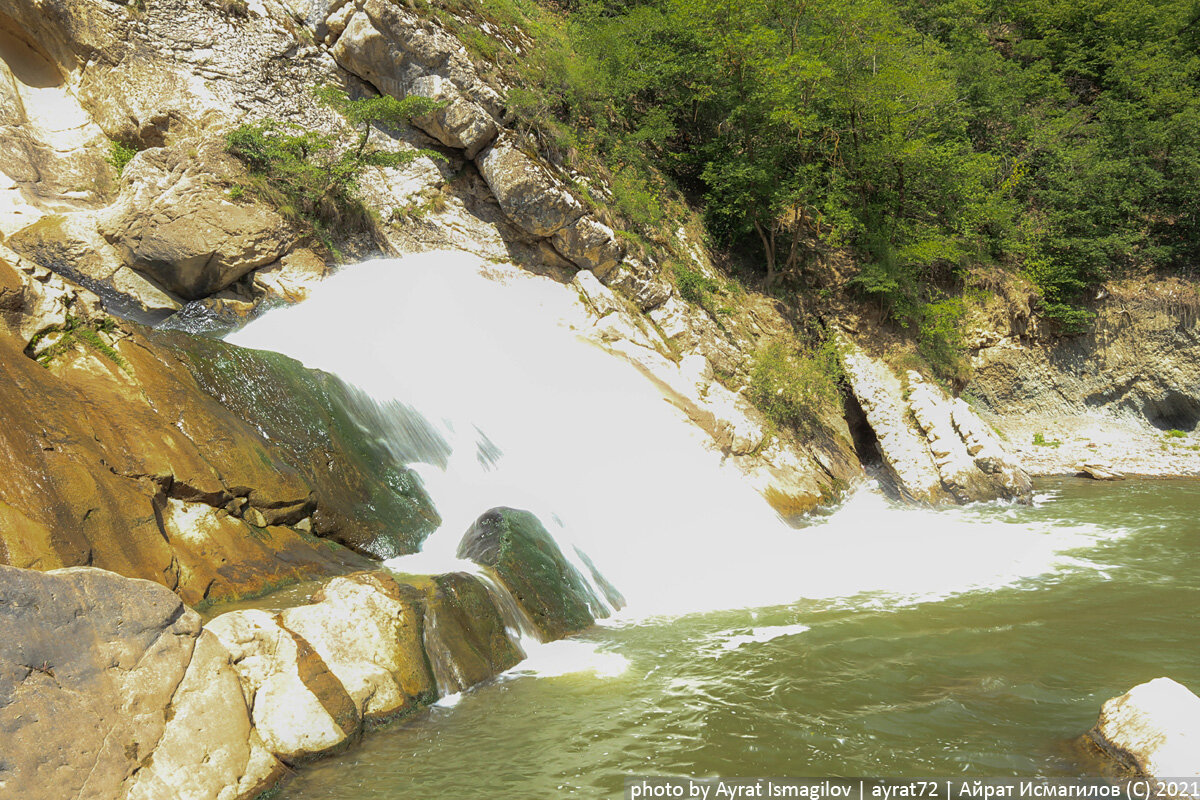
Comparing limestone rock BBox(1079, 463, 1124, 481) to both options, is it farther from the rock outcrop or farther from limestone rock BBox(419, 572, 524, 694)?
limestone rock BBox(419, 572, 524, 694)

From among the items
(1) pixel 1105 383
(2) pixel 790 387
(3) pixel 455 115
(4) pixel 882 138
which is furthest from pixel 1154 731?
(1) pixel 1105 383

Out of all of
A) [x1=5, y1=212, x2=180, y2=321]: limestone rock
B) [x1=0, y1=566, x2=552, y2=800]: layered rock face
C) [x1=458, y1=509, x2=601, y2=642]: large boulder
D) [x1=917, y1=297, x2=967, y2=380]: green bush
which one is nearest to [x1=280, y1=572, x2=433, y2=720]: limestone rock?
[x1=0, y1=566, x2=552, y2=800]: layered rock face

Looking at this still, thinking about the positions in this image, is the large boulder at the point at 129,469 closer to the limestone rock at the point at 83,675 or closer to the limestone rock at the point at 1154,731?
the limestone rock at the point at 83,675

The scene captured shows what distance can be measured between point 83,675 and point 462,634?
10.6 feet

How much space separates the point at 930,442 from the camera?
1775 centimetres

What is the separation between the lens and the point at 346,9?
19.2 metres

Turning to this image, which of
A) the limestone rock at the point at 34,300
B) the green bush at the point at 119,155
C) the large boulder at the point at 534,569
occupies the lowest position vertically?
the large boulder at the point at 534,569

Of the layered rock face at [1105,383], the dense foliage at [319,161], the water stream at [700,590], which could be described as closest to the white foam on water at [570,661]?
the water stream at [700,590]

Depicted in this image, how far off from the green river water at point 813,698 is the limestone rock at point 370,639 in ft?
0.94

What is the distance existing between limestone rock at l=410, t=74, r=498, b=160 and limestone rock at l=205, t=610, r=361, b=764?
15.2 m

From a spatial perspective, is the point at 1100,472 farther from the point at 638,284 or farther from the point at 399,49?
the point at 399,49

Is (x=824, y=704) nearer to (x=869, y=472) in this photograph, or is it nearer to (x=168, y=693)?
(x=168, y=693)

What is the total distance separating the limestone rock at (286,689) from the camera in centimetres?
547

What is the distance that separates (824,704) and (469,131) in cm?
1631
